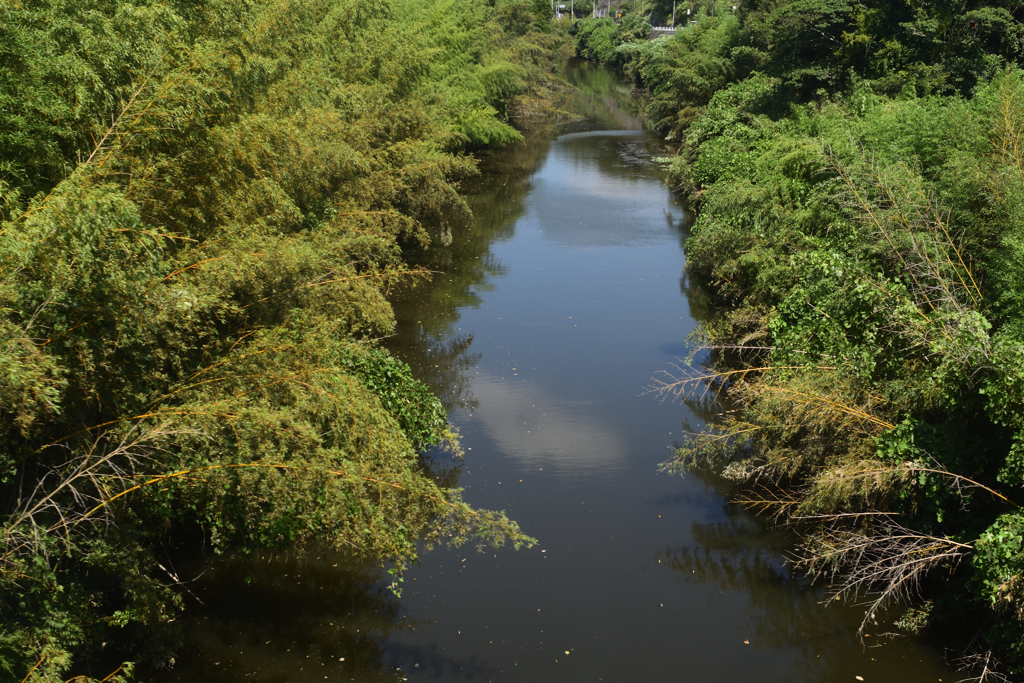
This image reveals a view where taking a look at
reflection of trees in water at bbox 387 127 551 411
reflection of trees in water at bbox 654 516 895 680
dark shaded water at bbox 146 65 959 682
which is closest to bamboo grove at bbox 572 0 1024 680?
reflection of trees in water at bbox 654 516 895 680

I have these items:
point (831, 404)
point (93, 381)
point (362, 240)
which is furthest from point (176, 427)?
point (831, 404)

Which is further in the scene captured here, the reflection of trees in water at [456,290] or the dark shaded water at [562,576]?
the reflection of trees in water at [456,290]

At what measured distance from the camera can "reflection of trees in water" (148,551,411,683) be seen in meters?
9.16

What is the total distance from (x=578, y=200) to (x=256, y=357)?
24370 millimetres

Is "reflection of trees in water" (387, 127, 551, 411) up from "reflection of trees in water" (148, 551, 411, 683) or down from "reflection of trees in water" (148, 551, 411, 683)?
up

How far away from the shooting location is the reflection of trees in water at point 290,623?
9156 millimetres

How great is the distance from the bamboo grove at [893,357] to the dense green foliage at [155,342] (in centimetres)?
467

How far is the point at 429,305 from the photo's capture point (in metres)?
21.0

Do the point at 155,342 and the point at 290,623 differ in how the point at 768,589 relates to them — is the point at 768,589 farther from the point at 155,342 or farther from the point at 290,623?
the point at 155,342

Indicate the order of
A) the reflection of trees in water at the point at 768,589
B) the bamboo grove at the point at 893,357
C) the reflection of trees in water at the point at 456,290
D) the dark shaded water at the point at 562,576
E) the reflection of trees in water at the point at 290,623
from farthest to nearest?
the reflection of trees in water at the point at 456,290 < the reflection of trees in water at the point at 768,589 < the dark shaded water at the point at 562,576 < the reflection of trees in water at the point at 290,623 < the bamboo grove at the point at 893,357

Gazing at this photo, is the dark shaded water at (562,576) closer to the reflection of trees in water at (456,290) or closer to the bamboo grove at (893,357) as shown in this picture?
the reflection of trees in water at (456,290)

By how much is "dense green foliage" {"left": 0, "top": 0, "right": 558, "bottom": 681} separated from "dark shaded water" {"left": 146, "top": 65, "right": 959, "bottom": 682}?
1.10 m

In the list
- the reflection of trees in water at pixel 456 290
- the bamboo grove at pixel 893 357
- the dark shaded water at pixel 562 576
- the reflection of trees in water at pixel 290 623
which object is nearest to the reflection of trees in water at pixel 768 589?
the dark shaded water at pixel 562 576

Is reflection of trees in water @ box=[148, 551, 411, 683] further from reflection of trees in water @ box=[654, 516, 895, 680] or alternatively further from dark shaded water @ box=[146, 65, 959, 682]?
reflection of trees in water @ box=[654, 516, 895, 680]
